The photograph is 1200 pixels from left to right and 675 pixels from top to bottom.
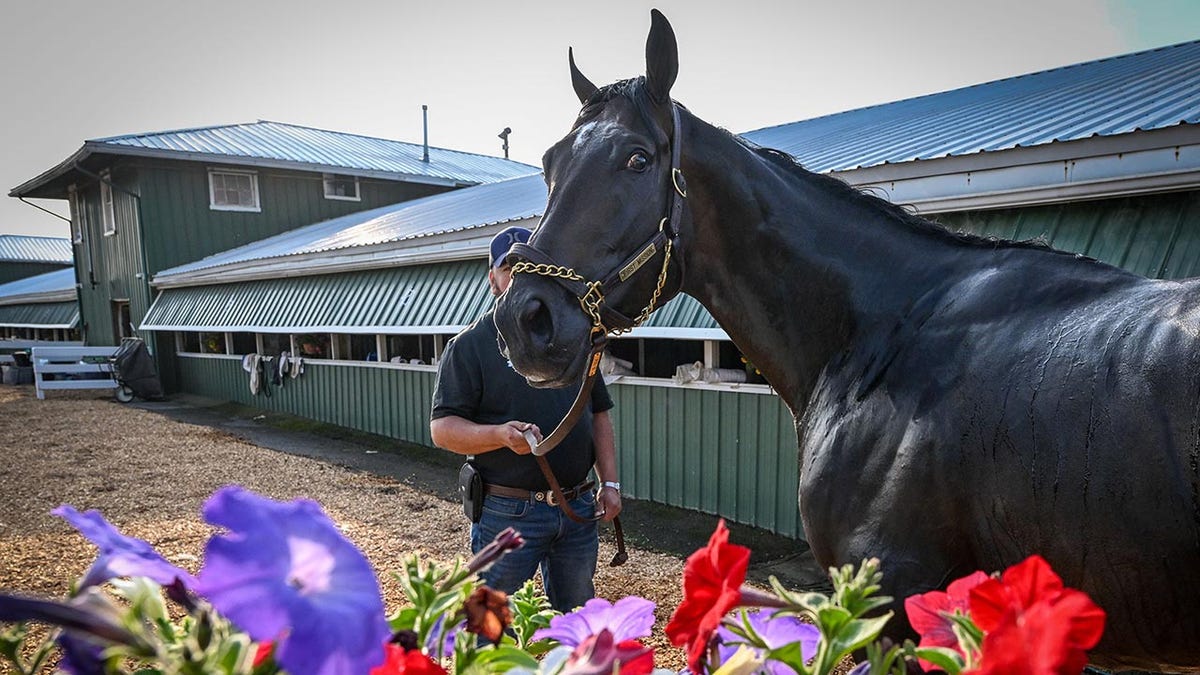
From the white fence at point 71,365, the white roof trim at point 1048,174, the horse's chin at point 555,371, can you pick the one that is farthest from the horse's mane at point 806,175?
the white fence at point 71,365

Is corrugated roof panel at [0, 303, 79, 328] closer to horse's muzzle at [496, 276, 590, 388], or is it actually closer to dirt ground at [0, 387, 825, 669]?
dirt ground at [0, 387, 825, 669]

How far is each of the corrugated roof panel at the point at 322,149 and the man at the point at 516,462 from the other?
58.4 ft

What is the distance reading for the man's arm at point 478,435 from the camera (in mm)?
2463

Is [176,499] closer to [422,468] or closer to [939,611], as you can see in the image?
[422,468]

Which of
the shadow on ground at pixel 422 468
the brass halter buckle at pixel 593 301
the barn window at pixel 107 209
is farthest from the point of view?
the barn window at pixel 107 209

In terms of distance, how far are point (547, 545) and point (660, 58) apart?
6.30ft

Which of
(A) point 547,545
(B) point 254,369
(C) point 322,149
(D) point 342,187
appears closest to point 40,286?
(C) point 322,149

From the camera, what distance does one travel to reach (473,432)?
2.62 metres

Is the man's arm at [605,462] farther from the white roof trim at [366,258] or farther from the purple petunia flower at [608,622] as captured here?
the white roof trim at [366,258]

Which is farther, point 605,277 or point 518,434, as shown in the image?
point 518,434

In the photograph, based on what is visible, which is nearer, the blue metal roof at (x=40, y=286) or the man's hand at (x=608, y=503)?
the man's hand at (x=608, y=503)

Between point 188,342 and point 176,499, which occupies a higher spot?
point 188,342

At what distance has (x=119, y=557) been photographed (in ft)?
1.79

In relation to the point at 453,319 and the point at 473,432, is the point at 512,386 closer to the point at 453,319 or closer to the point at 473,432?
the point at 473,432
